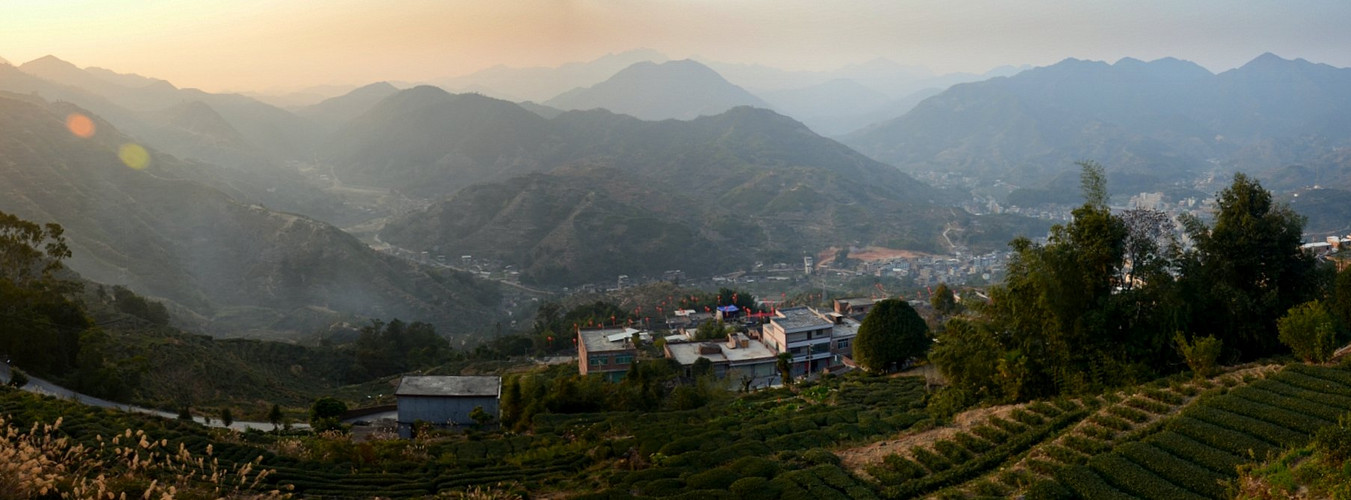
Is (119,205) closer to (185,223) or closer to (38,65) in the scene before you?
(185,223)

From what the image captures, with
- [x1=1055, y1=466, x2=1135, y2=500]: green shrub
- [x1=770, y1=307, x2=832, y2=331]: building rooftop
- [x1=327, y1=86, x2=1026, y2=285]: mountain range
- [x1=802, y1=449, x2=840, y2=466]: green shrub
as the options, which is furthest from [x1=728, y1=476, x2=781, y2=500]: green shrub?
[x1=327, y1=86, x2=1026, y2=285]: mountain range

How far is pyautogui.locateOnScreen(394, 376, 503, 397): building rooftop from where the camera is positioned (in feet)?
68.1

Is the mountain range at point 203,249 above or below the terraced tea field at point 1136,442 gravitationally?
above

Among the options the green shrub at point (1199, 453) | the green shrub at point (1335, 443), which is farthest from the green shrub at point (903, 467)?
the green shrub at point (1335, 443)

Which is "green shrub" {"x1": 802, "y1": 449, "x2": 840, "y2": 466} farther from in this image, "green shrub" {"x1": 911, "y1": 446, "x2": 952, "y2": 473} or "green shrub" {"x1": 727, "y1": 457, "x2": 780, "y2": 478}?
"green shrub" {"x1": 911, "y1": 446, "x2": 952, "y2": 473}

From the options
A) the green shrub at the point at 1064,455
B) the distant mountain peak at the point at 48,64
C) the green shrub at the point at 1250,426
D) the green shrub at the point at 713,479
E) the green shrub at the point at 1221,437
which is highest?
the distant mountain peak at the point at 48,64

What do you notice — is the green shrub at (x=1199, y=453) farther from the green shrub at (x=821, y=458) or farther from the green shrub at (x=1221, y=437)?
the green shrub at (x=821, y=458)

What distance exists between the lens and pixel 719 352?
99.6 ft

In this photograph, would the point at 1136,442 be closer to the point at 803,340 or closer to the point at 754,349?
the point at 803,340

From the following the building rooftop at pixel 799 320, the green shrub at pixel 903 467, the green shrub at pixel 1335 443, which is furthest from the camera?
the building rooftop at pixel 799 320

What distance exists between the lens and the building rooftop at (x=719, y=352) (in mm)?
29344

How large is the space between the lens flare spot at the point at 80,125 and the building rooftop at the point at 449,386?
72.9 meters

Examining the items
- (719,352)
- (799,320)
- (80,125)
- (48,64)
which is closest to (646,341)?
(719,352)

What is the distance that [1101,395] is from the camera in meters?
11.2
